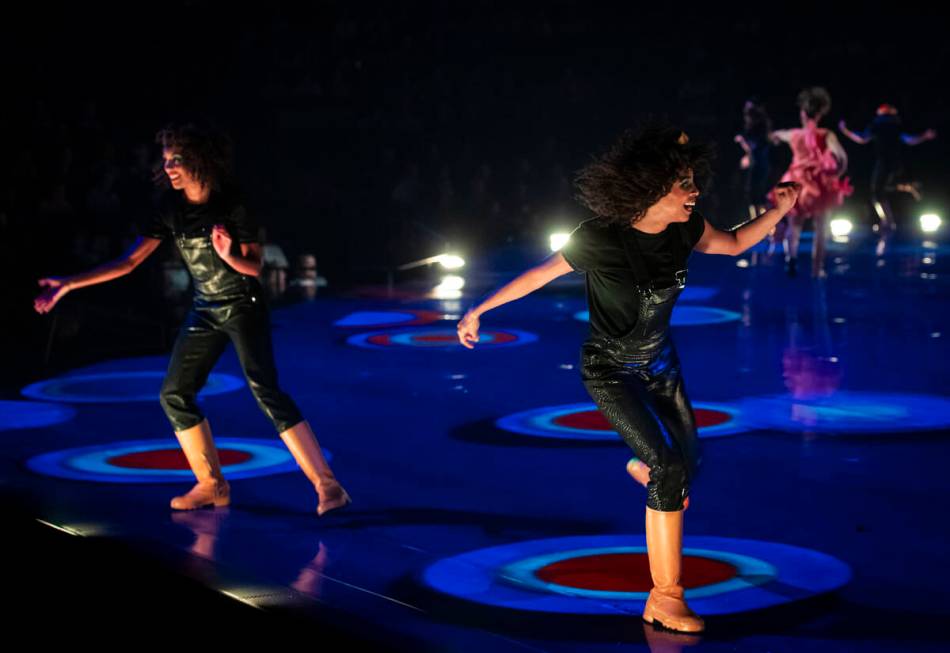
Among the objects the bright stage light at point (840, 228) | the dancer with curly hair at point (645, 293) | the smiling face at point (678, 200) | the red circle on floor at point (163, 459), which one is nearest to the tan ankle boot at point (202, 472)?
the red circle on floor at point (163, 459)

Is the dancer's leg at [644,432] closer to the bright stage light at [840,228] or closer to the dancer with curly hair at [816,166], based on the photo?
the dancer with curly hair at [816,166]

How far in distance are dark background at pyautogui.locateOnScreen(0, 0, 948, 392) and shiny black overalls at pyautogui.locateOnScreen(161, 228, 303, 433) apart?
6.37 m

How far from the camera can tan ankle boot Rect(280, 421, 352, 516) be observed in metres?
5.59

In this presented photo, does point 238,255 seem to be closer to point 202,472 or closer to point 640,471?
point 202,472

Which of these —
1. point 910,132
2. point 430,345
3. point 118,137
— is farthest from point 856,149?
point 430,345

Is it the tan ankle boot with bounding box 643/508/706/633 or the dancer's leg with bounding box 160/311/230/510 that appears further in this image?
the dancer's leg with bounding box 160/311/230/510

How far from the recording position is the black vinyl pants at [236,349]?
216 inches

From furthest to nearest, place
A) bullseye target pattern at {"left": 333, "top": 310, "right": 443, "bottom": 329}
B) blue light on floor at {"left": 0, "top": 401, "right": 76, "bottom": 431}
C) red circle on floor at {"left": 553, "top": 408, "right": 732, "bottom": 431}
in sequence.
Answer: bullseye target pattern at {"left": 333, "top": 310, "right": 443, "bottom": 329}, blue light on floor at {"left": 0, "top": 401, "right": 76, "bottom": 431}, red circle on floor at {"left": 553, "top": 408, "right": 732, "bottom": 431}

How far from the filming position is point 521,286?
4.41m

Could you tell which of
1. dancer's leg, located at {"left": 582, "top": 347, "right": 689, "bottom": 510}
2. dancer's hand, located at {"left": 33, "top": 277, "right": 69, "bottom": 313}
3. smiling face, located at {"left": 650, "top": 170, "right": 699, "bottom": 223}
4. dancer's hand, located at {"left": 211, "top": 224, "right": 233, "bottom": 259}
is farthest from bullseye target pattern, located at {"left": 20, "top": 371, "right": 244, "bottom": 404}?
smiling face, located at {"left": 650, "top": 170, "right": 699, "bottom": 223}

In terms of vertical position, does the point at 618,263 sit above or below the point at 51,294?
above

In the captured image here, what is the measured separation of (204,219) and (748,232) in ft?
6.93

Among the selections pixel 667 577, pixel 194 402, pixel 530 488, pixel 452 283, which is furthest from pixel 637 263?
pixel 452 283

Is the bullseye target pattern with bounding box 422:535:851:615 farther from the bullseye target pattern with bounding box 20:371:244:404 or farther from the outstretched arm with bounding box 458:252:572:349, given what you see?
the bullseye target pattern with bounding box 20:371:244:404
